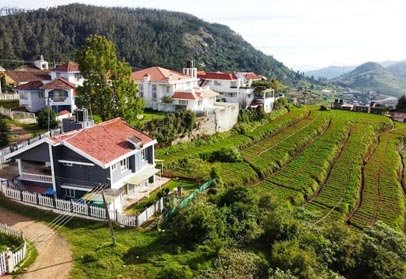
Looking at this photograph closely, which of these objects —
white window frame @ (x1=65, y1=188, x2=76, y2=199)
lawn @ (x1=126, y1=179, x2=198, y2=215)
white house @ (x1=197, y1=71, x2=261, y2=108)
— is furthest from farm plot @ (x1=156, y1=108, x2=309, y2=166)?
white window frame @ (x1=65, y1=188, x2=76, y2=199)

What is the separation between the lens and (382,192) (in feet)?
131

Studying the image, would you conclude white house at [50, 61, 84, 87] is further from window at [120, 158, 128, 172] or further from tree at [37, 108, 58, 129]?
window at [120, 158, 128, 172]

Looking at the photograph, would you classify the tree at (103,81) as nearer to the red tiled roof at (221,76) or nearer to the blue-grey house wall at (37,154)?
the blue-grey house wall at (37,154)

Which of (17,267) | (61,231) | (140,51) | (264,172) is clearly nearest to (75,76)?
(264,172)

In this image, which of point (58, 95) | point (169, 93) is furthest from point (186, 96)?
point (58, 95)

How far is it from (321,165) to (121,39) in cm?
11383

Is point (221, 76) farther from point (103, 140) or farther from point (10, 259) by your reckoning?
point (10, 259)

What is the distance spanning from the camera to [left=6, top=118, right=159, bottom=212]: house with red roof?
25.8m

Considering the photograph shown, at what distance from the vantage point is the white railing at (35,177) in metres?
26.8

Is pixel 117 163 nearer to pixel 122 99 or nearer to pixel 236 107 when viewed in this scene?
pixel 122 99

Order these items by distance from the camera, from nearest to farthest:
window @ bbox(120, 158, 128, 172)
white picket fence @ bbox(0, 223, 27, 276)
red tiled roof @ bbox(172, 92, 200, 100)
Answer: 1. white picket fence @ bbox(0, 223, 27, 276)
2. window @ bbox(120, 158, 128, 172)
3. red tiled roof @ bbox(172, 92, 200, 100)

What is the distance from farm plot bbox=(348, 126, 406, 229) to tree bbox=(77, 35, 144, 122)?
23632 millimetres

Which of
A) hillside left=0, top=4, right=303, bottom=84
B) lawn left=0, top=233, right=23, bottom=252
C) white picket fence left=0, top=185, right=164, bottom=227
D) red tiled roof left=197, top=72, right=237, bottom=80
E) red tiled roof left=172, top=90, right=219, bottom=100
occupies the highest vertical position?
hillside left=0, top=4, right=303, bottom=84

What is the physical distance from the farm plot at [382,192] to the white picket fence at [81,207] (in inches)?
731
